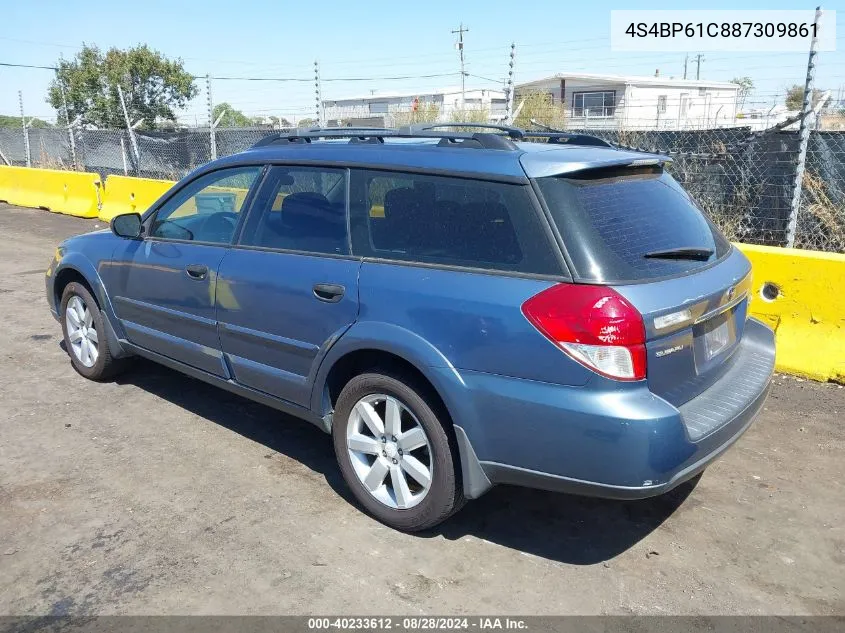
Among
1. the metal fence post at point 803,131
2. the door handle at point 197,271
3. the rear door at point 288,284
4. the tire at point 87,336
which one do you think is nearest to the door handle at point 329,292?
the rear door at point 288,284

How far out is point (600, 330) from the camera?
2756 mm

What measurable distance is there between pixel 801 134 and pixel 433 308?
18.0ft

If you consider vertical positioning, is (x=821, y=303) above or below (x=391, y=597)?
above

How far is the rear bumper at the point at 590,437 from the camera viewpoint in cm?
276

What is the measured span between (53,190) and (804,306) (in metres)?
14.6

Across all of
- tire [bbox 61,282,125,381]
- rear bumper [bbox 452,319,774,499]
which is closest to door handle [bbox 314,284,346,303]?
rear bumper [bbox 452,319,774,499]

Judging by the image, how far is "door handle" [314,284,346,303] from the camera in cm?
349

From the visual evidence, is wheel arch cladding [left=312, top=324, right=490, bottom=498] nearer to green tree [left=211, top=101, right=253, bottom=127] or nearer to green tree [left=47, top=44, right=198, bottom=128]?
green tree [left=211, top=101, right=253, bottom=127]

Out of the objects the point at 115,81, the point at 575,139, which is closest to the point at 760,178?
the point at 575,139

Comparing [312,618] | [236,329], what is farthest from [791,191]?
[312,618]

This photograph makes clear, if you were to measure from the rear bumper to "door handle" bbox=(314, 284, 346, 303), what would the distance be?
832 millimetres

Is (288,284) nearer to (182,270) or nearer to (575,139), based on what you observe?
(182,270)

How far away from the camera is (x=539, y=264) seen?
295cm

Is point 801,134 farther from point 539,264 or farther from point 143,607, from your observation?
point 143,607
